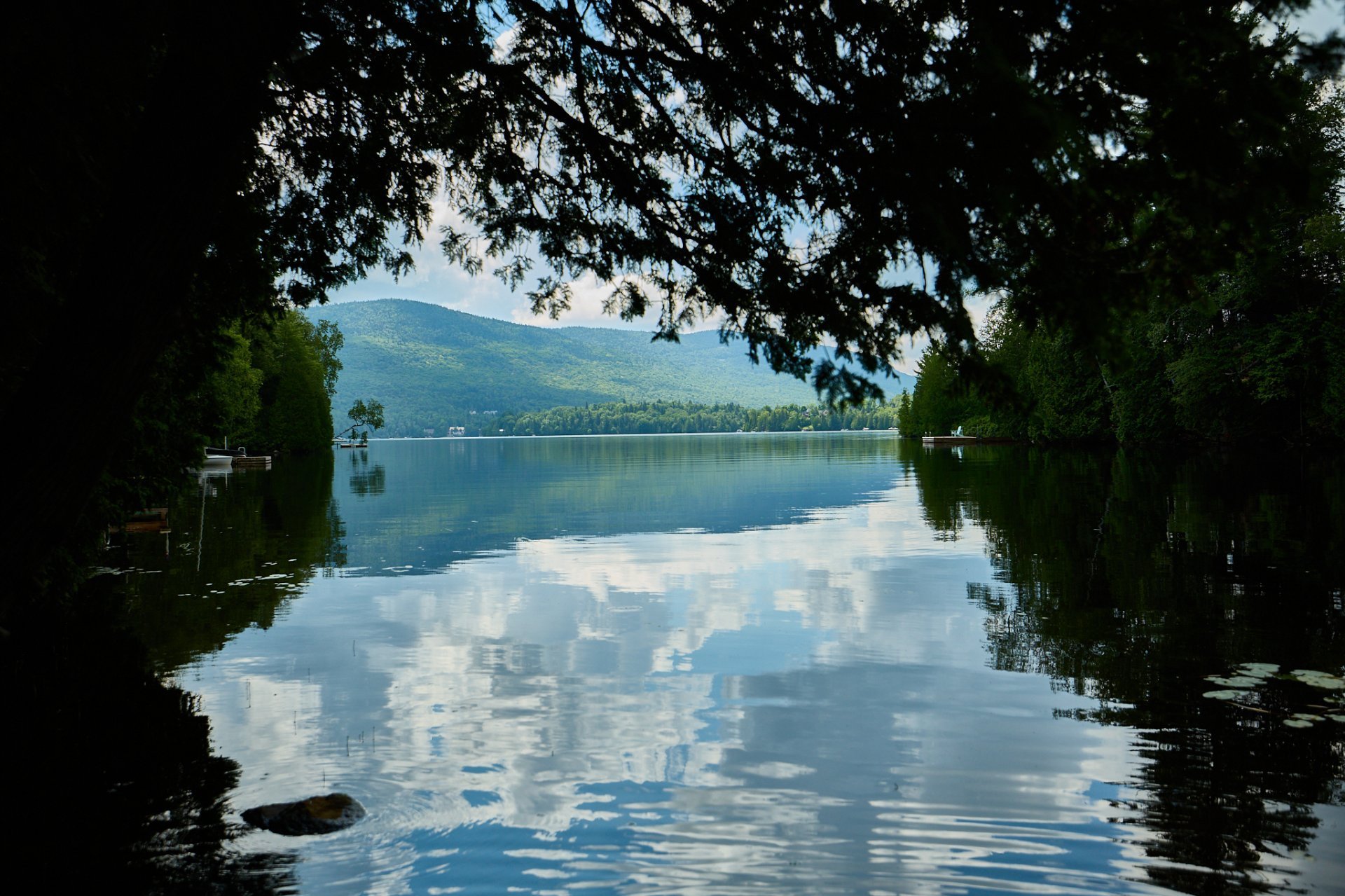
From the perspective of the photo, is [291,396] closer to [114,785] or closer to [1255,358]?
[1255,358]

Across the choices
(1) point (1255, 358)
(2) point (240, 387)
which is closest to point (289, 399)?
(2) point (240, 387)

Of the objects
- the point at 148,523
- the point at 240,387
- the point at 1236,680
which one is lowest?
the point at 1236,680

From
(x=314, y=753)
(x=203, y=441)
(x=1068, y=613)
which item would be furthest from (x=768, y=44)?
(x=203, y=441)

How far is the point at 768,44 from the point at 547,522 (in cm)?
2015

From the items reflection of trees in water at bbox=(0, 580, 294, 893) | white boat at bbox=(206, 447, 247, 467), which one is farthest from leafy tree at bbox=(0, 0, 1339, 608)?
white boat at bbox=(206, 447, 247, 467)

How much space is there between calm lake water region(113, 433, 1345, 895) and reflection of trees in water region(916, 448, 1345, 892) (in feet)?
0.14

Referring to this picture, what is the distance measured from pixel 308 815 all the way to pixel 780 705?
3.87 metres

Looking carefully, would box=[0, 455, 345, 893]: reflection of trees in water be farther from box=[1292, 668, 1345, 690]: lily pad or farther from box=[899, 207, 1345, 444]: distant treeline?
box=[899, 207, 1345, 444]: distant treeline

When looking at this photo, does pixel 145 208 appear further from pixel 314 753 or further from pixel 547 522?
pixel 547 522

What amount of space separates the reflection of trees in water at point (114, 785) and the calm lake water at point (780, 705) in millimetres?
189

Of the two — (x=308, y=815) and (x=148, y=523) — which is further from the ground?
(x=148, y=523)

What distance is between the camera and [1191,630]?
1095 centimetres

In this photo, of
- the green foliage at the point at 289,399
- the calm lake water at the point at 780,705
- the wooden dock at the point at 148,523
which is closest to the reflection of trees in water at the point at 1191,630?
the calm lake water at the point at 780,705

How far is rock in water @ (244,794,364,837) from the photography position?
20.0ft
